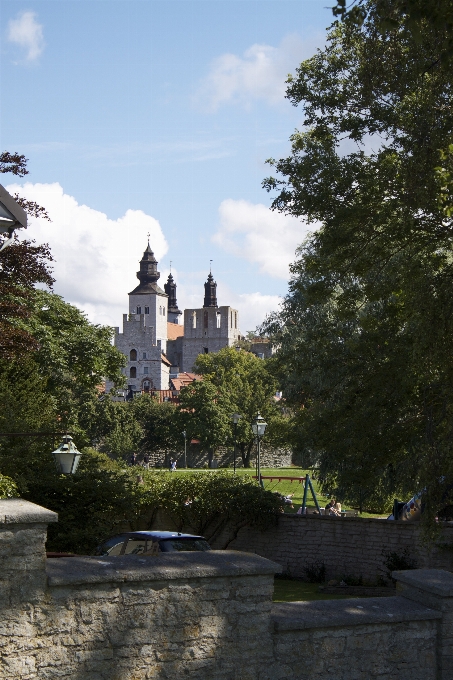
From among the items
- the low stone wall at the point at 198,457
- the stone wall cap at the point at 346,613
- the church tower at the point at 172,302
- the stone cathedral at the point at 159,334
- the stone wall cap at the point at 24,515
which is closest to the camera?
the stone wall cap at the point at 24,515

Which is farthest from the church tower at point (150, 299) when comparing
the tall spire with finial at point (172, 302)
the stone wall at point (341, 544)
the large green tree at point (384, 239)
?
the large green tree at point (384, 239)

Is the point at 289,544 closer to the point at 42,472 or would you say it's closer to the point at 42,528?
the point at 42,472

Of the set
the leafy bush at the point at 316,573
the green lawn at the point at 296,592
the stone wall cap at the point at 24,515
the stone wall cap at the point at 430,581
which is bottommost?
the green lawn at the point at 296,592

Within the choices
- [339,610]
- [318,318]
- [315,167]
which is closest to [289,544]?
[315,167]

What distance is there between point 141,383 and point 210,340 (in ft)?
70.5

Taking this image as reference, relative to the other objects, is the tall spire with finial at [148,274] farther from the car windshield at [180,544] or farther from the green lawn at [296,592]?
the car windshield at [180,544]

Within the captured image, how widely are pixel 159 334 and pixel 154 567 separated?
150m

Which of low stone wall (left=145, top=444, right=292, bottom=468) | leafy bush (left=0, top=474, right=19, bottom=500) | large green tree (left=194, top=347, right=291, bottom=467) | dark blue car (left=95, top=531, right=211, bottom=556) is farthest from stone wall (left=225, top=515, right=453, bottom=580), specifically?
low stone wall (left=145, top=444, right=292, bottom=468)

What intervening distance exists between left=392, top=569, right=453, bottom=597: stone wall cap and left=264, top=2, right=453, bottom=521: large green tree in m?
6.16

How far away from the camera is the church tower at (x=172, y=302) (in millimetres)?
191250

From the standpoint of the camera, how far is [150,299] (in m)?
158

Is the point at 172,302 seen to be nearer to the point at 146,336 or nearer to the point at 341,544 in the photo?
the point at 146,336

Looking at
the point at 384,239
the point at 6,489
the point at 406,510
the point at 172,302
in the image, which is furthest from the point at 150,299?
the point at 6,489

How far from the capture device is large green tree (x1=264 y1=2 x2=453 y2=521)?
42.0ft
